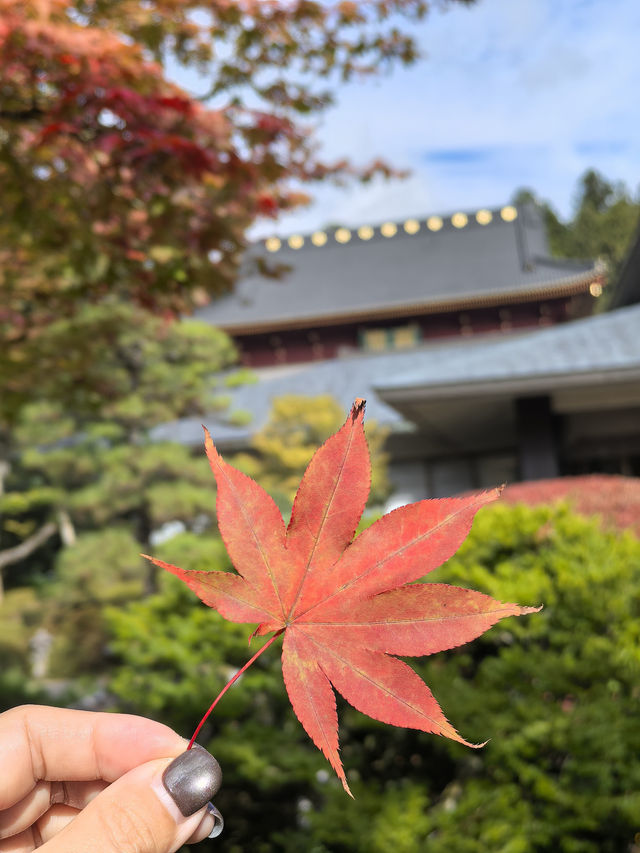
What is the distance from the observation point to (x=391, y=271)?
62.6 feet

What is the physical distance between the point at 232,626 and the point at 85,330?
5576 mm

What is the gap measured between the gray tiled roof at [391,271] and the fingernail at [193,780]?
16.5 metres

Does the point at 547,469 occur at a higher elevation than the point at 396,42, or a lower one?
lower

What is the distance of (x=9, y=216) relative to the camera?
Answer: 3.85m

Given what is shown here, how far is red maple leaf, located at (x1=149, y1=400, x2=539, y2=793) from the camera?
0.45 metres

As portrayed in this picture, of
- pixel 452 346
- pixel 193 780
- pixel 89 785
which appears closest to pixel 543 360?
pixel 89 785

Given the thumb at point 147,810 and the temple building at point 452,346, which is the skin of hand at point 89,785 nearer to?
the thumb at point 147,810

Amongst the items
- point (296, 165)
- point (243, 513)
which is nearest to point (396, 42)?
point (296, 165)

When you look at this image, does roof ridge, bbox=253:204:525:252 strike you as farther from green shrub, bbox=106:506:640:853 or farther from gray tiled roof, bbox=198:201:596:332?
green shrub, bbox=106:506:640:853

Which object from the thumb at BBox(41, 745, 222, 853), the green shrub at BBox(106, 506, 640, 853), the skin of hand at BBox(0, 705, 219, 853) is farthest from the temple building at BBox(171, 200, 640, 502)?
the thumb at BBox(41, 745, 222, 853)

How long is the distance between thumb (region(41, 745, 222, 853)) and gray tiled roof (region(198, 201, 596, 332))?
651 inches

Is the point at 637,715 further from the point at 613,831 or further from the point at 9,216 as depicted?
the point at 9,216

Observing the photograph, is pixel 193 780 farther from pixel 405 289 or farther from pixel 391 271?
pixel 391 271

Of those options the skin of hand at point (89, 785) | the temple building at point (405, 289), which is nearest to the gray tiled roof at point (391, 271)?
the temple building at point (405, 289)
